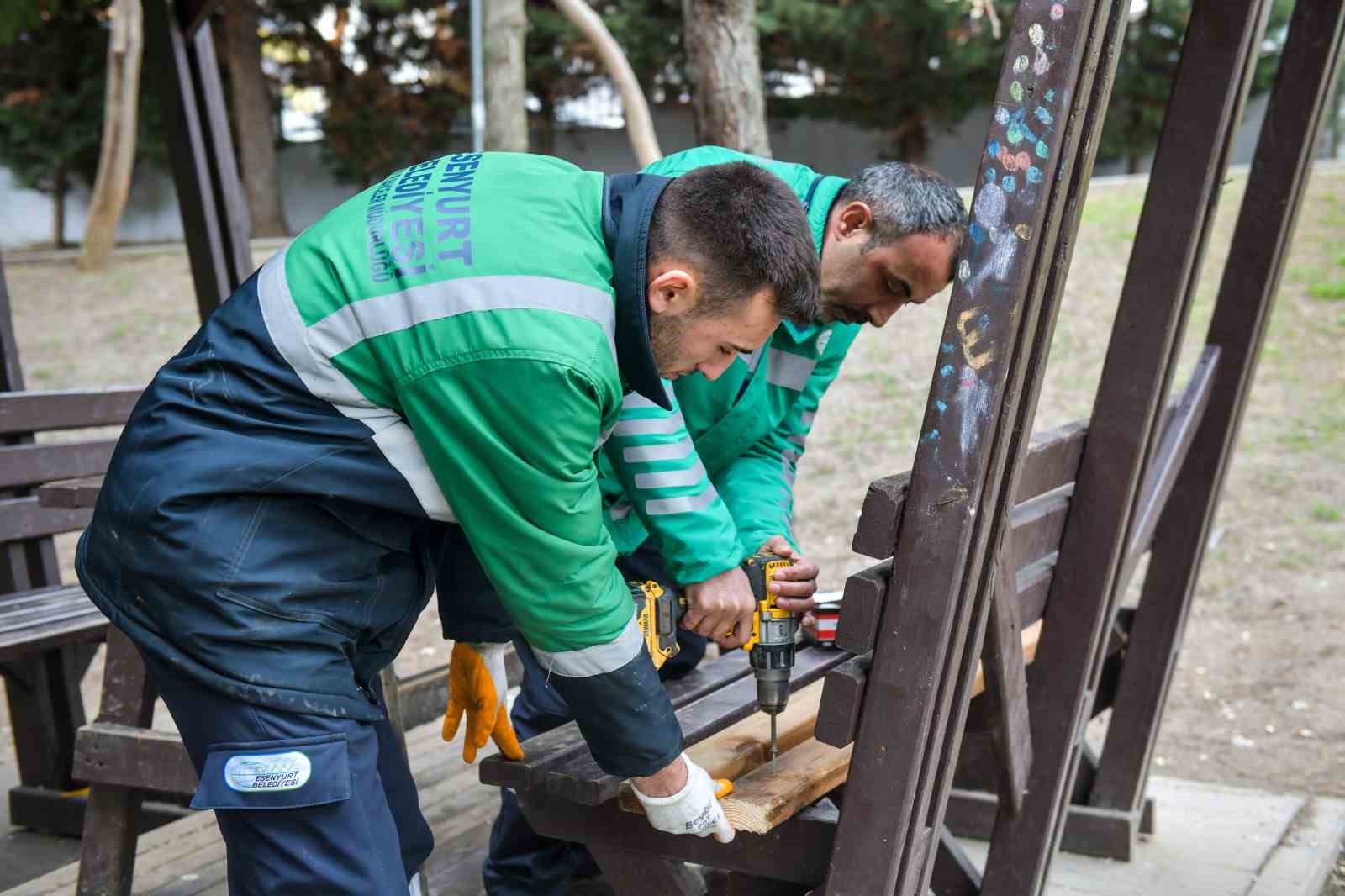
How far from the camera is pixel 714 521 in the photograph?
8.84 feet

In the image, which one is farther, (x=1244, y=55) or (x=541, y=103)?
(x=541, y=103)

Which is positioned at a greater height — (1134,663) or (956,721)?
(956,721)

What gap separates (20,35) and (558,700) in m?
21.0

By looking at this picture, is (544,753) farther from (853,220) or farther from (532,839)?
(853,220)

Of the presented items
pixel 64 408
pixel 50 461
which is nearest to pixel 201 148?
pixel 64 408

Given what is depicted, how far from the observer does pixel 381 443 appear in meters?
2.01

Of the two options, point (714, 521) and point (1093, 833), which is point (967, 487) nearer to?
point (714, 521)

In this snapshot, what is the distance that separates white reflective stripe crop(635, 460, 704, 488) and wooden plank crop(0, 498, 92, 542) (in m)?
2.43

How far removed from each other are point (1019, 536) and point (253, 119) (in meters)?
18.4

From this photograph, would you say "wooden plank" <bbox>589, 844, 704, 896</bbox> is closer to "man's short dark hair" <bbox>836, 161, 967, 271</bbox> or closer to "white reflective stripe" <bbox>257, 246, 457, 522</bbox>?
"white reflective stripe" <bbox>257, 246, 457, 522</bbox>

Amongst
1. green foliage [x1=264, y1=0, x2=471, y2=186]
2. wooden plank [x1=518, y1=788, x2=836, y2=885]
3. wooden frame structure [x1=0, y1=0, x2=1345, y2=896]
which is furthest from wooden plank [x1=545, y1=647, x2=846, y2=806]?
green foliage [x1=264, y1=0, x2=471, y2=186]

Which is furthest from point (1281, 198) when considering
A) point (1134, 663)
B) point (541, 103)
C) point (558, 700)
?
point (541, 103)

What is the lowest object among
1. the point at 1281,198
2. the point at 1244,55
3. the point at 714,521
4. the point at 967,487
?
the point at 714,521

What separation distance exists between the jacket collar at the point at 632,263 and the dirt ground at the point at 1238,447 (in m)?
Result: 4.23
